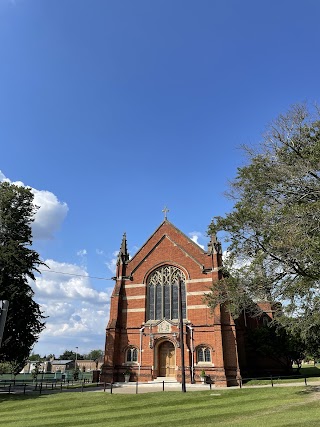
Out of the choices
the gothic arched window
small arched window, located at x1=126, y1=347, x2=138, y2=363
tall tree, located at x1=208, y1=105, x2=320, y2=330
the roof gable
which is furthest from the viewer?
the roof gable

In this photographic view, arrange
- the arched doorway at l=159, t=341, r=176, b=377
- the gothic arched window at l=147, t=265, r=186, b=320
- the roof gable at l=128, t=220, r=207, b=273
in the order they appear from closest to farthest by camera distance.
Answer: the arched doorway at l=159, t=341, r=176, b=377 < the gothic arched window at l=147, t=265, r=186, b=320 < the roof gable at l=128, t=220, r=207, b=273

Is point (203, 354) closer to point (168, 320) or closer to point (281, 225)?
point (168, 320)

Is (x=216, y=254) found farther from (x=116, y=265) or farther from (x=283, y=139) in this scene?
(x=283, y=139)

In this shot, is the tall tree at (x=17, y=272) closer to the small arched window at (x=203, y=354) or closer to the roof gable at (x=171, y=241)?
the roof gable at (x=171, y=241)

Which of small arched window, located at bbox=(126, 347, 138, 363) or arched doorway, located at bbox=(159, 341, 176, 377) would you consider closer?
arched doorway, located at bbox=(159, 341, 176, 377)

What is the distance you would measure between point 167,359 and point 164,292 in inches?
221

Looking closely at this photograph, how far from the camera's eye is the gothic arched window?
29.4 m

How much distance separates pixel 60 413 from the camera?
15047 millimetres

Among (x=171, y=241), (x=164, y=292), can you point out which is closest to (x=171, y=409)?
(x=164, y=292)

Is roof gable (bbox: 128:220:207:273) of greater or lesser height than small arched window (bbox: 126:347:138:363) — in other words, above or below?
above

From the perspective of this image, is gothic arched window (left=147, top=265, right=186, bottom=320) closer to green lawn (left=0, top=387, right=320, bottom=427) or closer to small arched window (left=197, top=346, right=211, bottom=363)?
small arched window (left=197, top=346, right=211, bottom=363)

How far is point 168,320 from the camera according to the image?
28.3 m

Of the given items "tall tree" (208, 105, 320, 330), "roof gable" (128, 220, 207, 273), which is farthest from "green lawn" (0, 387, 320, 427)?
"roof gable" (128, 220, 207, 273)

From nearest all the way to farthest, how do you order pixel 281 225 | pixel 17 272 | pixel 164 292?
pixel 281 225 < pixel 17 272 < pixel 164 292
